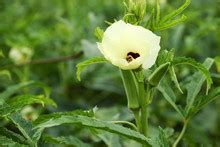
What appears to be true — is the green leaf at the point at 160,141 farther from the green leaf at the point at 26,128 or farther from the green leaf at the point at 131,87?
the green leaf at the point at 26,128

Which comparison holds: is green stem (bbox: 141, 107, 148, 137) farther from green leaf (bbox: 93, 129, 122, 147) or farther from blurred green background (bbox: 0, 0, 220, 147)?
blurred green background (bbox: 0, 0, 220, 147)

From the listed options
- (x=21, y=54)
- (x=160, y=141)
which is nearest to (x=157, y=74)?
(x=160, y=141)

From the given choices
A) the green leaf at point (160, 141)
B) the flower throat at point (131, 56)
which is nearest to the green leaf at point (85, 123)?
the green leaf at point (160, 141)

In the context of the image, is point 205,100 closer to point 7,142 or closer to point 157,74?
point 157,74

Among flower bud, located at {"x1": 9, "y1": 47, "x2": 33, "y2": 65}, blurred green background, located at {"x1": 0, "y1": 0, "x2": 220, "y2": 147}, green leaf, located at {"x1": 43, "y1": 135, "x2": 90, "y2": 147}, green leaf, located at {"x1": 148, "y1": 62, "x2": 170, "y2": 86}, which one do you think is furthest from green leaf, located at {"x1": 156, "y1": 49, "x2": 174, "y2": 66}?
flower bud, located at {"x1": 9, "y1": 47, "x2": 33, "y2": 65}

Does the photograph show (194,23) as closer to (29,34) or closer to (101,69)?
(101,69)

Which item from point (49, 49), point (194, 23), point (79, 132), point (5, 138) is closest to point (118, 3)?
point (194, 23)

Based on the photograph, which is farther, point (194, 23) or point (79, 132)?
point (194, 23)
